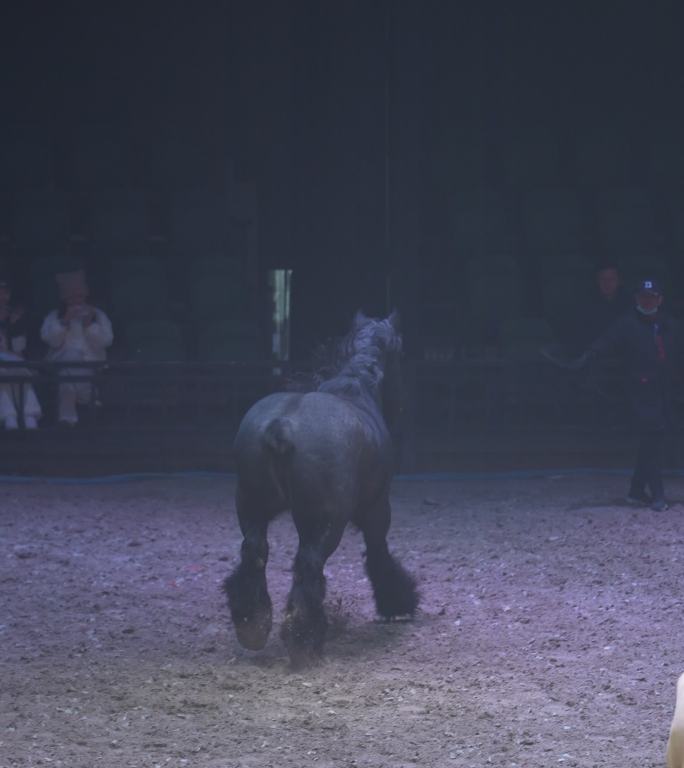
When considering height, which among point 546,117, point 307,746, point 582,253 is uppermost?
point 546,117

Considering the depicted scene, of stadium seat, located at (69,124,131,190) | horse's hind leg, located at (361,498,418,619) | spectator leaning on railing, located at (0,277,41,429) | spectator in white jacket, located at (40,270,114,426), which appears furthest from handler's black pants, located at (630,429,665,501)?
stadium seat, located at (69,124,131,190)

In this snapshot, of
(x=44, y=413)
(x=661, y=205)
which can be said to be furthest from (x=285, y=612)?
(x=661, y=205)

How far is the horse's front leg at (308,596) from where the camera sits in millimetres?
6176

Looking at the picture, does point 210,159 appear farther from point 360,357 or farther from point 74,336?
point 360,357

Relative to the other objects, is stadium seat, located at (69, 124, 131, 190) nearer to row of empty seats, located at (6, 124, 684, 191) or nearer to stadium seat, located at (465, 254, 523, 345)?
row of empty seats, located at (6, 124, 684, 191)

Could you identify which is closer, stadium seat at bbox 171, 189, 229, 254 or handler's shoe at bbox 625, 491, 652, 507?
handler's shoe at bbox 625, 491, 652, 507

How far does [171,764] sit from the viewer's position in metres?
4.84

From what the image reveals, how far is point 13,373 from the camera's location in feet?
39.3

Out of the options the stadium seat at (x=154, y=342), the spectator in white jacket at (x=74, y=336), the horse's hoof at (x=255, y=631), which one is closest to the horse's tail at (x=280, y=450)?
the horse's hoof at (x=255, y=631)

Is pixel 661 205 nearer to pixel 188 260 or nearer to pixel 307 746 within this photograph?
pixel 188 260

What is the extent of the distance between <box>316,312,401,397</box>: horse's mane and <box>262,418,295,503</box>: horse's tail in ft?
2.59

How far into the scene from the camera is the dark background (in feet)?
43.9

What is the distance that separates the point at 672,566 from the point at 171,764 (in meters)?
4.44

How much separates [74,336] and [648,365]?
17.4ft
